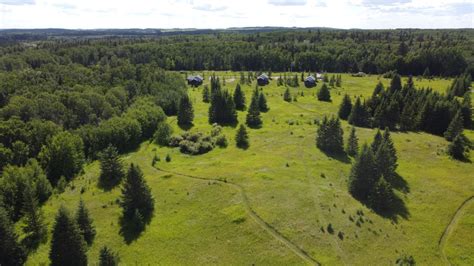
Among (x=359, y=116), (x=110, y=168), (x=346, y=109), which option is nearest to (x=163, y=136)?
(x=110, y=168)

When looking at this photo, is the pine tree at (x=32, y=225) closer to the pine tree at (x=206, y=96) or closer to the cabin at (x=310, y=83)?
the pine tree at (x=206, y=96)

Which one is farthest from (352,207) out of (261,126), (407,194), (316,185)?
(261,126)

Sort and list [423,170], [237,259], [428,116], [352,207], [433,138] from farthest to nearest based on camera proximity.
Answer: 1. [428,116]
2. [433,138]
3. [423,170]
4. [352,207]
5. [237,259]

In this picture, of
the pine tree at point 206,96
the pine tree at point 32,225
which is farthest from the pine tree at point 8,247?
the pine tree at point 206,96

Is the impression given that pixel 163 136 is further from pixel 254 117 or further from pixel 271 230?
pixel 271 230

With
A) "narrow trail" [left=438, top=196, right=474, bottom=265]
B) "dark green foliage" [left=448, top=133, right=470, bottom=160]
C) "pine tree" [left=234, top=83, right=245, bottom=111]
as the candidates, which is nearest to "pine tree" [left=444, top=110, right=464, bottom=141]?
"dark green foliage" [left=448, top=133, right=470, bottom=160]

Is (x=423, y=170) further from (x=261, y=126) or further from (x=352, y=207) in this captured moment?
(x=261, y=126)

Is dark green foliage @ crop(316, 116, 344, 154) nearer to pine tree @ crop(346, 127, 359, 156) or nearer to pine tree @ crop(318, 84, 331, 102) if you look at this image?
pine tree @ crop(346, 127, 359, 156)
